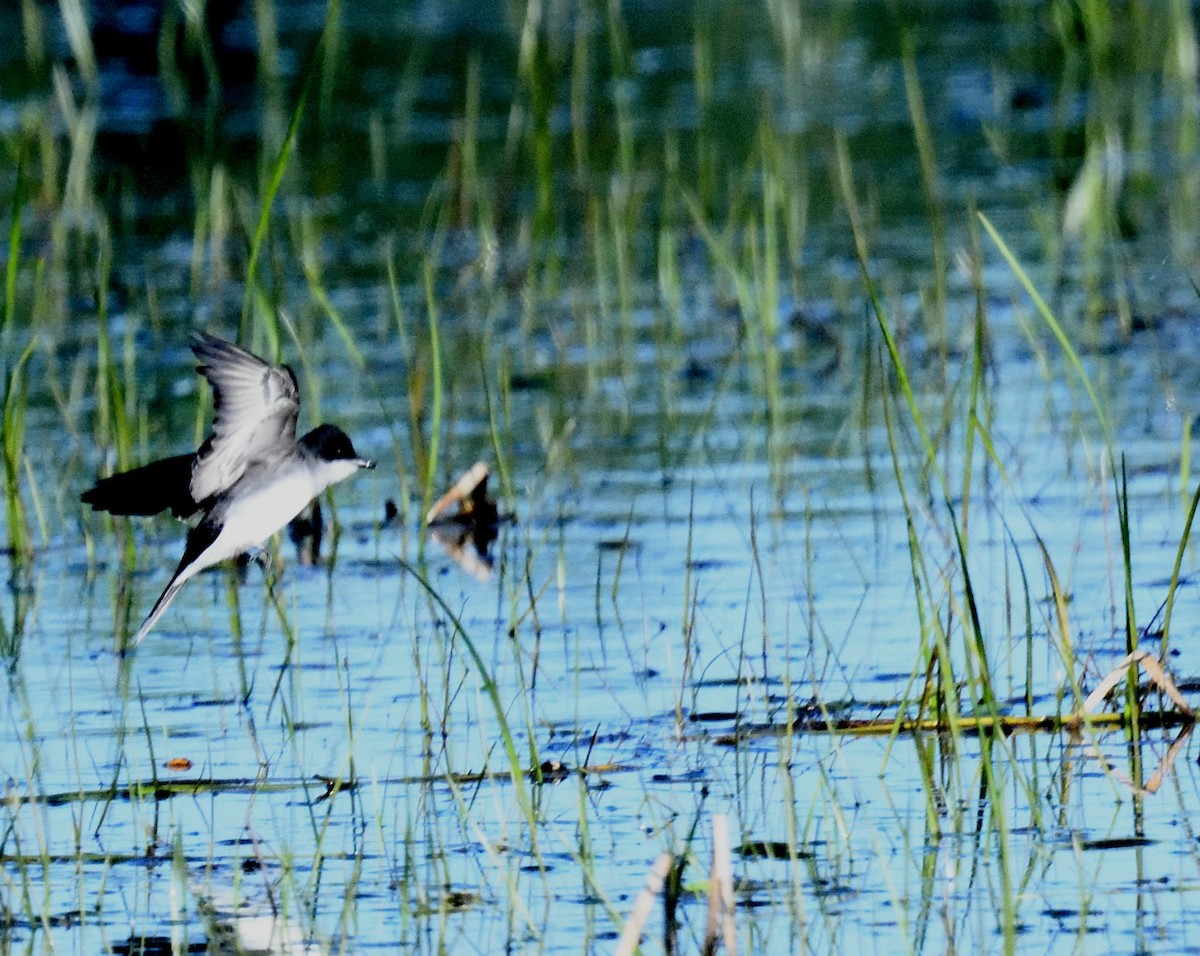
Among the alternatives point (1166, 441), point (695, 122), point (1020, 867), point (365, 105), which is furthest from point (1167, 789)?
point (365, 105)

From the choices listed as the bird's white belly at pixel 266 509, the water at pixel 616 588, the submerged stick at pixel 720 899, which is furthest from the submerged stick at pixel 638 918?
the bird's white belly at pixel 266 509

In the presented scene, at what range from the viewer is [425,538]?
6.44m

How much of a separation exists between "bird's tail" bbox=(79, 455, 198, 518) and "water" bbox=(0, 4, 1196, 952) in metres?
0.35

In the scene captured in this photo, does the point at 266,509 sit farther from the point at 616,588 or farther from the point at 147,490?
A: the point at 616,588

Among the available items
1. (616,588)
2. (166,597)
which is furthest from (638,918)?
(616,588)

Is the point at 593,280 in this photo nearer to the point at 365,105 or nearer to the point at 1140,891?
the point at 365,105

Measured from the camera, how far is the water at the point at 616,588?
4027mm

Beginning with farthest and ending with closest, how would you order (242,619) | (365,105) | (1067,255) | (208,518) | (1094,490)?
1. (365,105)
2. (1067,255)
3. (1094,490)
4. (242,619)
5. (208,518)

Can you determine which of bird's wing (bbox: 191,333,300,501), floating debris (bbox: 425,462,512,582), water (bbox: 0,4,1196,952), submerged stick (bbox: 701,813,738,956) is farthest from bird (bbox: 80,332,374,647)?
submerged stick (bbox: 701,813,738,956)

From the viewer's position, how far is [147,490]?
17.5ft

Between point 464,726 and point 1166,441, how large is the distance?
2781 mm

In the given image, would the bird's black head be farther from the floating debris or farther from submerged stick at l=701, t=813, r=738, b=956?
submerged stick at l=701, t=813, r=738, b=956

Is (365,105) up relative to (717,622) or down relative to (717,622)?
up

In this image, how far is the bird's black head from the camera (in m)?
5.27
